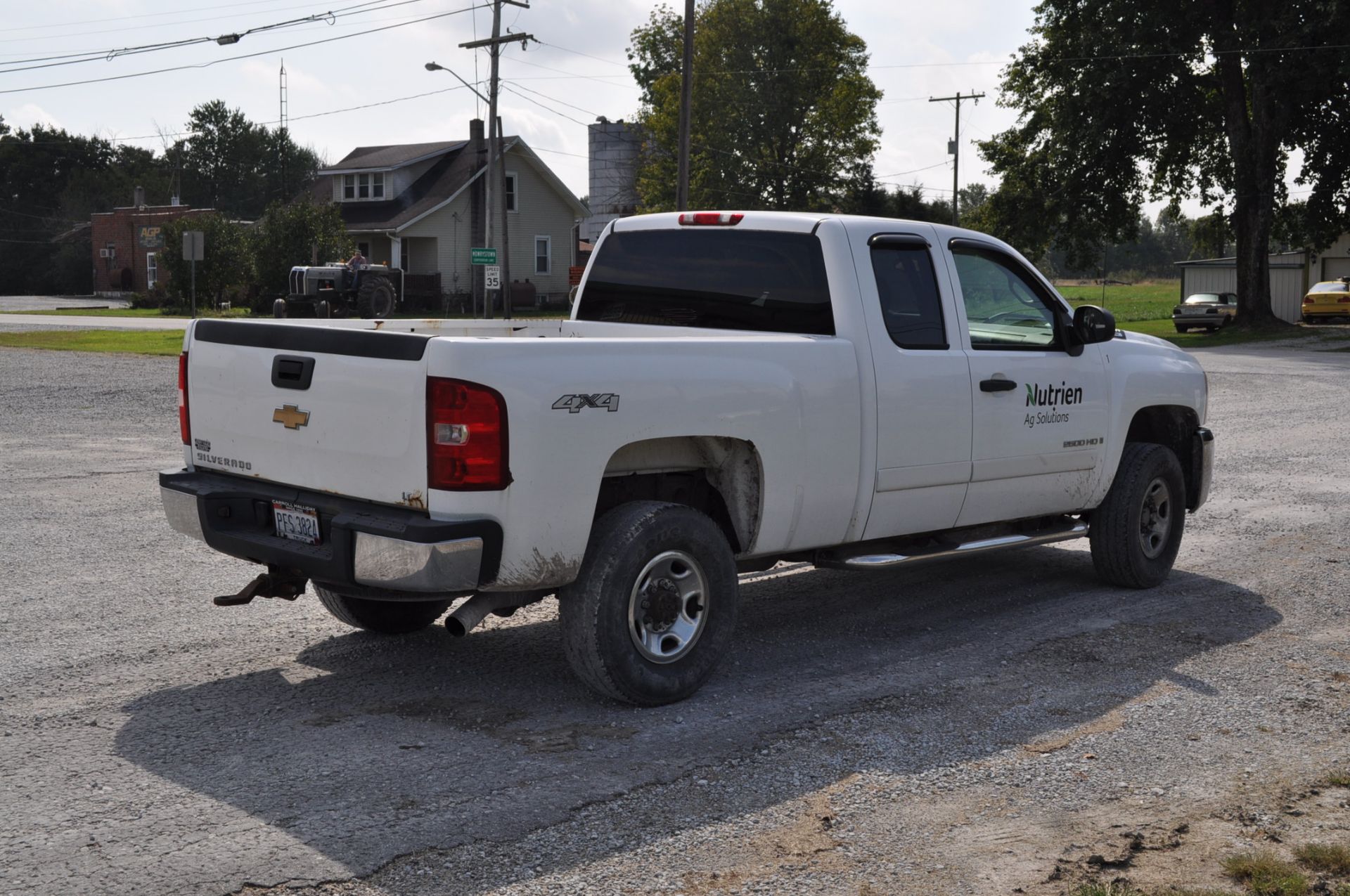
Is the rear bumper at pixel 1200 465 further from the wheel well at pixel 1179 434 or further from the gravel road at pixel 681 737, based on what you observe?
the gravel road at pixel 681 737

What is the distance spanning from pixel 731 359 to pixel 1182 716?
2.28m

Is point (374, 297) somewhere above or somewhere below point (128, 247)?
below

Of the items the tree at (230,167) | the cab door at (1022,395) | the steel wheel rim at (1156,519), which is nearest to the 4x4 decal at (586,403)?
the cab door at (1022,395)

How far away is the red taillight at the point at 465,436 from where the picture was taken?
15.4 feet

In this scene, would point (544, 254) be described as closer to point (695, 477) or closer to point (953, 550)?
point (953, 550)

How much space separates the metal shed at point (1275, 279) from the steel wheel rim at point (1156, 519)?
161 ft

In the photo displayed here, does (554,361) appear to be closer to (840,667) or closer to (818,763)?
(818,763)

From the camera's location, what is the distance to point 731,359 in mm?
5453

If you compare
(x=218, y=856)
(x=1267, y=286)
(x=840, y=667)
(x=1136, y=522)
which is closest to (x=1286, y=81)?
(x=1267, y=286)

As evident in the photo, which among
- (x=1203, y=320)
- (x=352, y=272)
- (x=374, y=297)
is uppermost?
(x=352, y=272)

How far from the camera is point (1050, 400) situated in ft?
22.9

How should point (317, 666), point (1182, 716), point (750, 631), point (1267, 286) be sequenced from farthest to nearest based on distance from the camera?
1. point (1267, 286)
2. point (750, 631)
3. point (317, 666)
4. point (1182, 716)

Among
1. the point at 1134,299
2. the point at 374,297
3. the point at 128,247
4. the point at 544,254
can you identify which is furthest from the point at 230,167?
the point at 374,297

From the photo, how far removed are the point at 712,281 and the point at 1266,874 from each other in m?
3.70
